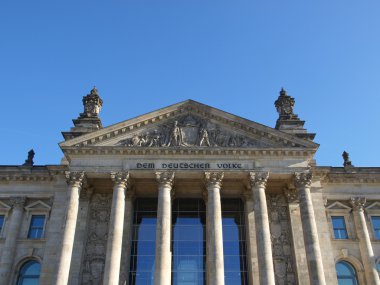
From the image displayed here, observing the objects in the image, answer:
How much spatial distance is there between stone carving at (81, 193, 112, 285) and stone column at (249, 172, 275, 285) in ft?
37.2

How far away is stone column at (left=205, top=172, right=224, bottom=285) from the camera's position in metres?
29.3

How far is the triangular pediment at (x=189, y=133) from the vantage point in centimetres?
3425

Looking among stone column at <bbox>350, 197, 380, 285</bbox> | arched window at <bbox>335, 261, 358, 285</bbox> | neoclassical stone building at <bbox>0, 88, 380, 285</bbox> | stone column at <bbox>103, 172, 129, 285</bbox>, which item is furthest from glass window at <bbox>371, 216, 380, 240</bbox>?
stone column at <bbox>103, 172, 129, 285</bbox>

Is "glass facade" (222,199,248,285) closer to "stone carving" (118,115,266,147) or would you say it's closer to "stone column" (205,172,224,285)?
"stone column" (205,172,224,285)

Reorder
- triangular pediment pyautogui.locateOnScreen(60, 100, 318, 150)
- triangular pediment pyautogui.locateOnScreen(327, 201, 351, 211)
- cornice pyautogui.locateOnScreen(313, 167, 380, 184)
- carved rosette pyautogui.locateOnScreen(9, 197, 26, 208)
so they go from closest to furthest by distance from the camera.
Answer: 1. triangular pediment pyautogui.locateOnScreen(60, 100, 318, 150)
2. carved rosette pyautogui.locateOnScreen(9, 197, 26, 208)
3. triangular pediment pyautogui.locateOnScreen(327, 201, 351, 211)
4. cornice pyautogui.locateOnScreen(313, 167, 380, 184)

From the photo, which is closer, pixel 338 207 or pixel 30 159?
pixel 338 207

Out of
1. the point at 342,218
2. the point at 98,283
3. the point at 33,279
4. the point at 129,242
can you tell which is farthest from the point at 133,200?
the point at 342,218

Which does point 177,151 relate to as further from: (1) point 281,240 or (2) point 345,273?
(2) point 345,273

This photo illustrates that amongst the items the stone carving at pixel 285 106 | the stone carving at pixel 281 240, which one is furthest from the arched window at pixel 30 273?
the stone carving at pixel 285 106

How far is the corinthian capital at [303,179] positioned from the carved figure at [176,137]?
9042mm

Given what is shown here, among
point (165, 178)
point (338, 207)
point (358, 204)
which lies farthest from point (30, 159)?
point (358, 204)

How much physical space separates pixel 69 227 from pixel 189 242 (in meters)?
9.01

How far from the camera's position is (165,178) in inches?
1297

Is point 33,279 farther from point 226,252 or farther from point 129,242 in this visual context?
point 226,252
